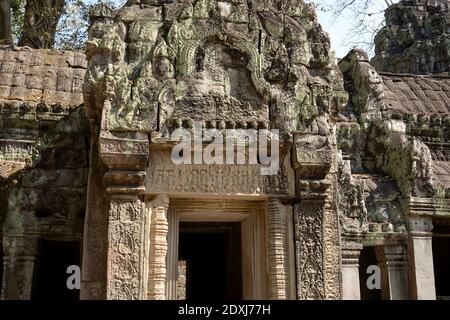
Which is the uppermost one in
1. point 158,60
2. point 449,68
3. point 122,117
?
point 449,68

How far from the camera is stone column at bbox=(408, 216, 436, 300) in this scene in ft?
28.9

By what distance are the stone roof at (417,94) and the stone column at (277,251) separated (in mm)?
4886

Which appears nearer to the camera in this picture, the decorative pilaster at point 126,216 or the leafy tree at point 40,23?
the decorative pilaster at point 126,216

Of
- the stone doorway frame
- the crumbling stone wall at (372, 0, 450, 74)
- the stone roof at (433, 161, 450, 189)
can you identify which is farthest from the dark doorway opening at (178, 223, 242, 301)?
the crumbling stone wall at (372, 0, 450, 74)

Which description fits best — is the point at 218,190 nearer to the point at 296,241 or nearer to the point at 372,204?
the point at 296,241

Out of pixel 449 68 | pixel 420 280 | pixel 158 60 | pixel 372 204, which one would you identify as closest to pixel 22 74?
pixel 158 60

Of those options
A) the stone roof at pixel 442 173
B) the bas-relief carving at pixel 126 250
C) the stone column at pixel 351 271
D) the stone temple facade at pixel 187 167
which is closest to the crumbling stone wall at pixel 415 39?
the stone roof at pixel 442 173

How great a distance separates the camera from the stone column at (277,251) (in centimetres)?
646

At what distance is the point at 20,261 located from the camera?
7.40m

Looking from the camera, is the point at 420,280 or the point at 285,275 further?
the point at 420,280

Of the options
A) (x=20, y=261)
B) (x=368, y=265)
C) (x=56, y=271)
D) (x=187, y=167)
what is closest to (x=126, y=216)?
(x=187, y=167)

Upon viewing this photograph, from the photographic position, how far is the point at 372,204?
9164mm

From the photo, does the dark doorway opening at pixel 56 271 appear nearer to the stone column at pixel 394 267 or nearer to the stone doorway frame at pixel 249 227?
the stone doorway frame at pixel 249 227

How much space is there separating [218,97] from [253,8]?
4.27 feet
